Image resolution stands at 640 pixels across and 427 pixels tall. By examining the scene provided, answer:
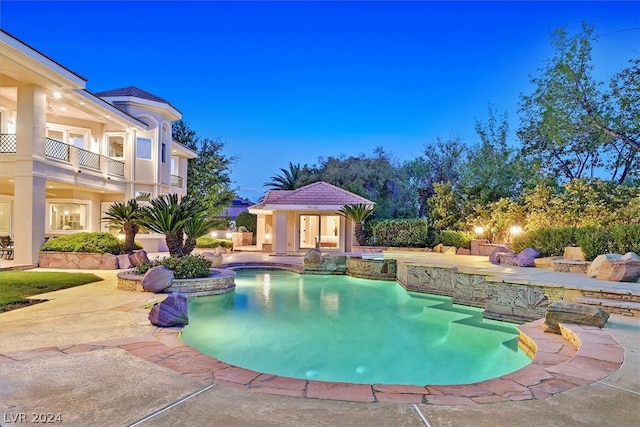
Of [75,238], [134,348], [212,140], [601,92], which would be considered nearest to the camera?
[134,348]

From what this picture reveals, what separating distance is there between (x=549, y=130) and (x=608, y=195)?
3617mm

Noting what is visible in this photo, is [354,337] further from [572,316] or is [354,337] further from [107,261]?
[107,261]

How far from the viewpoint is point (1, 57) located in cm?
1103

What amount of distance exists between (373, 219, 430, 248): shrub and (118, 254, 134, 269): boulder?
1349cm

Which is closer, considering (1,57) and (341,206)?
(1,57)

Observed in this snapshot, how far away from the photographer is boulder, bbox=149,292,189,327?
6.10m

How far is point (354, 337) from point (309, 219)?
16.1 m

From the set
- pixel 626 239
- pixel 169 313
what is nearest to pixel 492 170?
pixel 626 239

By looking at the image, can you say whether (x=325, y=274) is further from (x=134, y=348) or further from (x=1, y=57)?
(x=1, y=57)

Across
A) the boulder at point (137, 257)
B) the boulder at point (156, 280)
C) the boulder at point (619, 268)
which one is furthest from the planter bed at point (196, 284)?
the boulder at point (619, 268)

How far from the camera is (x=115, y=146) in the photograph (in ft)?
65.3

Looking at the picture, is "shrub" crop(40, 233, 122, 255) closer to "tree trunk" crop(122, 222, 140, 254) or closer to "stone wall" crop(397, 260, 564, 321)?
"tree trunk" crop(122, 222, 140, 254)

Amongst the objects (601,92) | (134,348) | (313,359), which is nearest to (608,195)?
(601,92)

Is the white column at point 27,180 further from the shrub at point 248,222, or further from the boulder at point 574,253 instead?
the shrub at point 248,222
